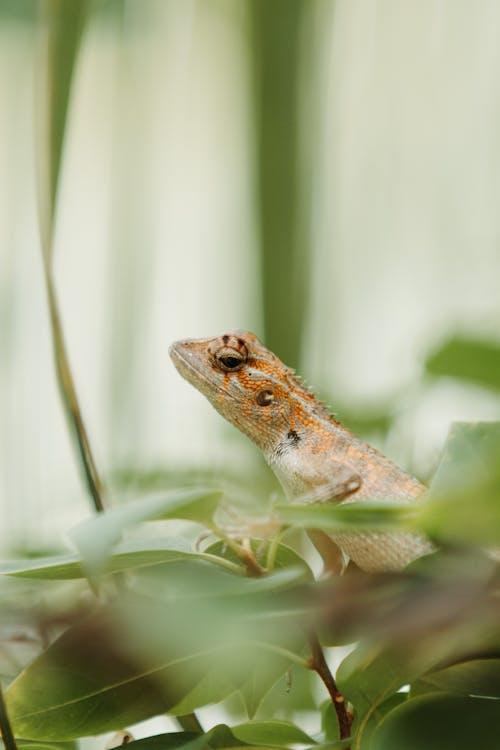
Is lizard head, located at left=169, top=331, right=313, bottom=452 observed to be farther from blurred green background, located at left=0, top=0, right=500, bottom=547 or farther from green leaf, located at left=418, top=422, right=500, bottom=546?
green leaf, located at left=418, top=422, right=500, bottom=546

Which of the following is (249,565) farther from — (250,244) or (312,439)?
(250,244)

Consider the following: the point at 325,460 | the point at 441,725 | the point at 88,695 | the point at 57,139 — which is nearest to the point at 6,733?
the point at 88,695

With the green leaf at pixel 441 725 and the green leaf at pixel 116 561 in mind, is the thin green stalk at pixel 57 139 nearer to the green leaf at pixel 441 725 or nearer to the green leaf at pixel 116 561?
the green leaf at pixel 116 561

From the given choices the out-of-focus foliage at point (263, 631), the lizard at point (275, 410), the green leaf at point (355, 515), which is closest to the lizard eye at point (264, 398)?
the lizard at point (275, 410)

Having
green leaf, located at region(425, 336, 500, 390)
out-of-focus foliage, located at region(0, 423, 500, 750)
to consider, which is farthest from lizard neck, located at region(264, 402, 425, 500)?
green leaf, located at region(425, 336, 500, 390)

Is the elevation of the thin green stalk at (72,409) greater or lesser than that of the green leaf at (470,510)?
lesser

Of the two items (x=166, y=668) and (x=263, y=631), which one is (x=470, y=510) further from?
(x=166, y=668)
